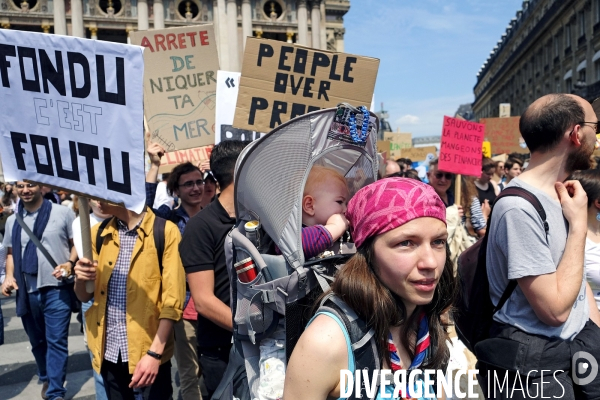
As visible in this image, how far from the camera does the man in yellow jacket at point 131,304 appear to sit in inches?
123

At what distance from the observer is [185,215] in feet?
14.9

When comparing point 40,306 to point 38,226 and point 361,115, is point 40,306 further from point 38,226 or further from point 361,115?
point 361,115

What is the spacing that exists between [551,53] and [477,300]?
44.5 meters

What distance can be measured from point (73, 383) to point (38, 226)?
1.54 meters

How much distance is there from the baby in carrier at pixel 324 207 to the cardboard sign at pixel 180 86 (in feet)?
12.0

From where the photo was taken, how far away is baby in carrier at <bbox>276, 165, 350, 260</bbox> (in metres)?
1.93

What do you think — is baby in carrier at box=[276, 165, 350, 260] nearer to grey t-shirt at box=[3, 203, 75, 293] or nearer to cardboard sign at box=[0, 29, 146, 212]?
cardboard sign at box=[0, 29, 146, 212]

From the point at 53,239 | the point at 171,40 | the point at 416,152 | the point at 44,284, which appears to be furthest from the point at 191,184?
the point at 416,152

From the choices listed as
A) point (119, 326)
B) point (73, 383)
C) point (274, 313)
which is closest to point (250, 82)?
point (119, 326)

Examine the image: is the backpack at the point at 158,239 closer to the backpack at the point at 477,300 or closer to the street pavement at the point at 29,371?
the backpack at the point at 477,300

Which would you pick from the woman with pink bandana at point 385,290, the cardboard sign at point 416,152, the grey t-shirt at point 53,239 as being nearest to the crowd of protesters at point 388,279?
the woman with pink bandana at point 385,290

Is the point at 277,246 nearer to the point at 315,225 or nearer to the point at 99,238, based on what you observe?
the point at 315,225

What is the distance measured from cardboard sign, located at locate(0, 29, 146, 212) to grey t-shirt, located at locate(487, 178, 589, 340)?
1.71 meters

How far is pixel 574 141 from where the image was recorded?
2.27 metres
